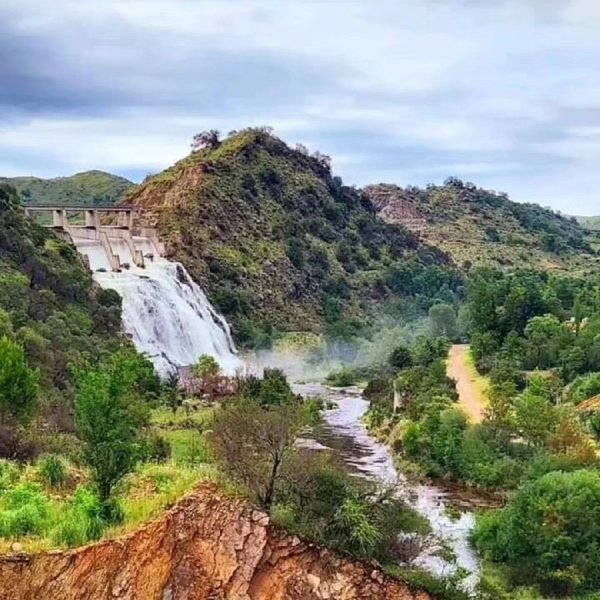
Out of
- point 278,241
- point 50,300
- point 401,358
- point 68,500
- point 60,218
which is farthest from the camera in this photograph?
point 278,241

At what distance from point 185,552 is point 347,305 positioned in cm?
8644

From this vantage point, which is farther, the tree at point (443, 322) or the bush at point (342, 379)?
the tree at point (443, 322)

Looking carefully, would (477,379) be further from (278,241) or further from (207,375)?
(278,241)

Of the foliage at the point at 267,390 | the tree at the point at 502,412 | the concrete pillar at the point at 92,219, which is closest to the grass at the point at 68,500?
the tree at the point at 502,412

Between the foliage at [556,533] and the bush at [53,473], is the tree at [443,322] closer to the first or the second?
the foliage at [556,533]

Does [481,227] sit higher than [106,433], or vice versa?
[481,227]

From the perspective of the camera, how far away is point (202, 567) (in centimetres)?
1884

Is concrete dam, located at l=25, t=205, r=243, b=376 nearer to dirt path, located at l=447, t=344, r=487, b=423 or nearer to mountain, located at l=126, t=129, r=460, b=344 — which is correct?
mountain, located at l=126, t=129, r=460, b=344

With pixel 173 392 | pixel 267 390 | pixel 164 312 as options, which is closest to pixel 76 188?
pixel 164 312

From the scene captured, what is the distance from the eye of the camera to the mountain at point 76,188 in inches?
5591

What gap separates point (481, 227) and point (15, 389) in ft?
432

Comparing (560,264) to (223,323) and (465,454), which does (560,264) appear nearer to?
(223,323)

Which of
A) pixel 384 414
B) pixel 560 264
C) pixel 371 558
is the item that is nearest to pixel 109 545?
pixel 371 558

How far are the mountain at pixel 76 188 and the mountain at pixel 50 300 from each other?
2702 inches
